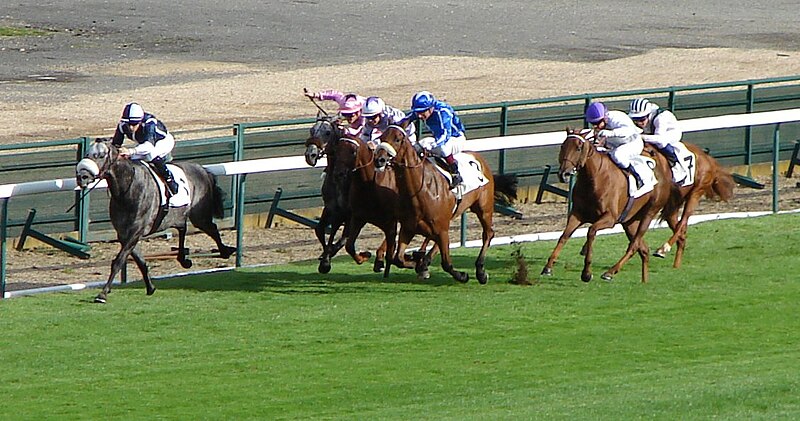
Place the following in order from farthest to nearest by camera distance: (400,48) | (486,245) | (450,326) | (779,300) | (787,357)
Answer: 1. (400,48)
2. (486,245)
3. (779,300)
4. (450,326)
5. (787,357)

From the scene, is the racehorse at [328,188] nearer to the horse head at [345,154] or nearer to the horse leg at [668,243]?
the horse head at [345,154]

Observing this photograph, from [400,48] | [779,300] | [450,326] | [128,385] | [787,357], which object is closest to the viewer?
[128,385]

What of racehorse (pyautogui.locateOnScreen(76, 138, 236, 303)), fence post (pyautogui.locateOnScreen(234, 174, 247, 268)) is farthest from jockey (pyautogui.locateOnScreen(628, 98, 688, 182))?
racehorse (pyautogui.locateOnScreen(76, 138, 236, 303))

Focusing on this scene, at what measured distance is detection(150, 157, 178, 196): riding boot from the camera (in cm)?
1280

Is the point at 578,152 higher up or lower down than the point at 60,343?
higher up

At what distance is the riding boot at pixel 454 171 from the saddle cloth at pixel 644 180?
1.30 m

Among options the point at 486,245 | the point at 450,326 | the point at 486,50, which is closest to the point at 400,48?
the point at 486,50

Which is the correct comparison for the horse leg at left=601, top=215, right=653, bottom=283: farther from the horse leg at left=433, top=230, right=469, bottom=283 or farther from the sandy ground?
the sandy ground

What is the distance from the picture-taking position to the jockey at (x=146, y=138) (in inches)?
496

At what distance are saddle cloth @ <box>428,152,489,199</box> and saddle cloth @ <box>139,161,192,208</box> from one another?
188 cm

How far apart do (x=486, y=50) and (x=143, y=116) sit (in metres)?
18.1

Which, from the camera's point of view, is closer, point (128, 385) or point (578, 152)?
point (128, 385)

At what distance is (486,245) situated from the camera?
13.3 metres

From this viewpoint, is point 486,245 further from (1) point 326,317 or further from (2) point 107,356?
(2) point 107,356
